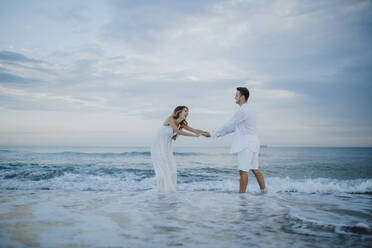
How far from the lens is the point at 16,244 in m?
2.68

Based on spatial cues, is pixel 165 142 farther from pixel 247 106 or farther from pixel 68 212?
pixel 68 212

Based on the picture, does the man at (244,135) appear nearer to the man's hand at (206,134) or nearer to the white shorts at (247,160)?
the white shorts at (247,160)

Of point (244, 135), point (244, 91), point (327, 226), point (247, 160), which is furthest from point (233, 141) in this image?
point (327, 226)

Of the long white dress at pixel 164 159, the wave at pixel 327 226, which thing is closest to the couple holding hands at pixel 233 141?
the long white dress at pixel 164 159

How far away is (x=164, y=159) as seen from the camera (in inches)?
238

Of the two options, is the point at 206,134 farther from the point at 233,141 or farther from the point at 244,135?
the point at 244,135

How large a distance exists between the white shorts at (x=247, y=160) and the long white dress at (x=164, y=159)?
64.9 inches

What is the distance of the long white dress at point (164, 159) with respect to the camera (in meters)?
6.05

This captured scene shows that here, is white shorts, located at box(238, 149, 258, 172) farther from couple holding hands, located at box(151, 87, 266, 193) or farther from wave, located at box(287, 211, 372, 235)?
wave, located at box(287, 211, 372, 235)

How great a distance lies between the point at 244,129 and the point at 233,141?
0.39 meters

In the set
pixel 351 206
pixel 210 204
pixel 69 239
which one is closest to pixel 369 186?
pixel 351 206

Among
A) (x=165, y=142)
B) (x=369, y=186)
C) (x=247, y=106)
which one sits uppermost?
(x=247, y=106)

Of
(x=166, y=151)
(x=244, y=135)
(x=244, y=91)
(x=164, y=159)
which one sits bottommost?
(x=164, y=159)

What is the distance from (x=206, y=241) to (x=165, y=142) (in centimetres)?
343
